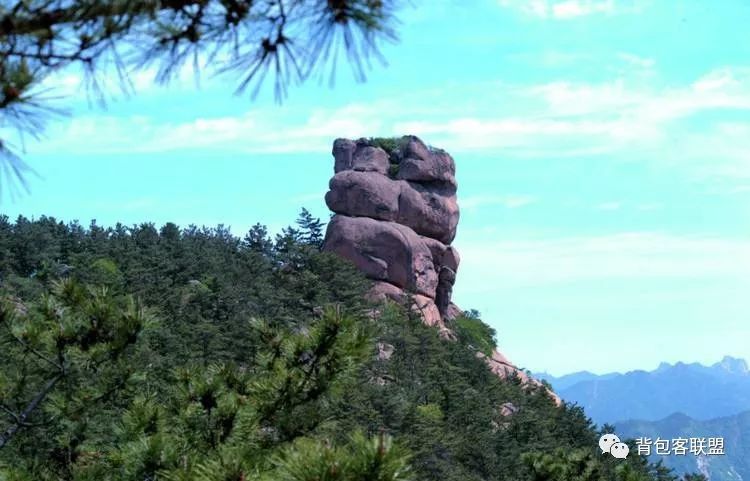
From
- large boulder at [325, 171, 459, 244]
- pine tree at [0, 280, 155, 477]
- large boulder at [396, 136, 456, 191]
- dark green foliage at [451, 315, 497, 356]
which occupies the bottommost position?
dark green foliage at [451, 315, 497, 356]

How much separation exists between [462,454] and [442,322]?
12.3m

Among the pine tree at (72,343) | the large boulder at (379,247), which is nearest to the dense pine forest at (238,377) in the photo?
the pine tree at (72,343)

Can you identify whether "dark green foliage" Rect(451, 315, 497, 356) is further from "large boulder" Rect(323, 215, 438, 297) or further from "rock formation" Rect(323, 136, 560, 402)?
"large boulder" Rect(323, 215, 438, 297)

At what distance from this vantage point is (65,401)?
7535 millimetres

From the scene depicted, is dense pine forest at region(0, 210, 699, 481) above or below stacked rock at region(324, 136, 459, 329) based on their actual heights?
below

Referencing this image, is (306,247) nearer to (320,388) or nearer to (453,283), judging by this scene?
(453,283)

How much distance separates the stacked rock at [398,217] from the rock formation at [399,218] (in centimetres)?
4

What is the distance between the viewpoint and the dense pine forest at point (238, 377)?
261 inches

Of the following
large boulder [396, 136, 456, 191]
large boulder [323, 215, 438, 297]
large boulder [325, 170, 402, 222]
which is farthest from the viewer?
large boulder [396, 136, 456, 191]

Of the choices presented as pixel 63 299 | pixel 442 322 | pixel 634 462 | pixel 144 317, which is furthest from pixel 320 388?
pixel 442 322

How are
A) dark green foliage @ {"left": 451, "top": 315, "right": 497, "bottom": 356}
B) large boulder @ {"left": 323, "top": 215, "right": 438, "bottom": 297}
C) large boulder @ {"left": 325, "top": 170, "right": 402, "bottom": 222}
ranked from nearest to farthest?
large boulder @ {"left": 323, "top": 215, "right": 438, "bottom": 297}, large boulder @ {"left": 325, "top": 170, "right": 402, "bottom": 222}, dark green foliage @ {"left": 451, "top": 315, "right": 497, "bottom": 356}

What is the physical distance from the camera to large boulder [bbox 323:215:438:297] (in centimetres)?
3484

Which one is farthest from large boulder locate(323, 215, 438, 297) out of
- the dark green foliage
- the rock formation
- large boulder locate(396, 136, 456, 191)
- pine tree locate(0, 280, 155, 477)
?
pine tree locate(0, 280, 155, 477)

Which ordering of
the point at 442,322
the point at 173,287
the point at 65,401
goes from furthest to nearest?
the point at 442,322 → the point at 173,287 → the point at 65,401
